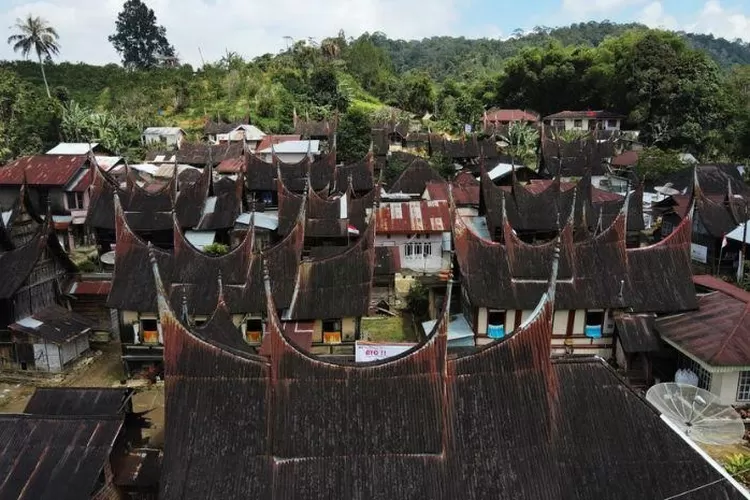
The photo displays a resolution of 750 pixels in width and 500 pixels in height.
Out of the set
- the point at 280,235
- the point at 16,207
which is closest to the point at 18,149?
the point at 16,207

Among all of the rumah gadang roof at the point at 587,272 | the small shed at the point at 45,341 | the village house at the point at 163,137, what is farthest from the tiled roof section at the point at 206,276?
the village house at the point at 163,137

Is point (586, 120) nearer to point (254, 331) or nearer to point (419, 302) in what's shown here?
point (419, 302)

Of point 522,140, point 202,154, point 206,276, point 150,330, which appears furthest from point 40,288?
point 522,140

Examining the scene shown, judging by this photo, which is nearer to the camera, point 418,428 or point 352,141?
point 418,428

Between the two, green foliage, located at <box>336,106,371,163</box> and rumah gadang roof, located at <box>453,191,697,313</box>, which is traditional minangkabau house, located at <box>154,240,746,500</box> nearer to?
rumah gadang roof, located at <box>453,191,697,313</box>

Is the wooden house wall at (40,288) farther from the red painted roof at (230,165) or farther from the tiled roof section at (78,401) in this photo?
the red painted roof at (230,165)

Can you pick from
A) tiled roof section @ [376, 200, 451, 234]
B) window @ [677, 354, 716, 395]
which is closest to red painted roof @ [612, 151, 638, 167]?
tiled roof section @ [376, 200, 451, 234]

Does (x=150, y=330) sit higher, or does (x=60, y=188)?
(x=60, y=188)
